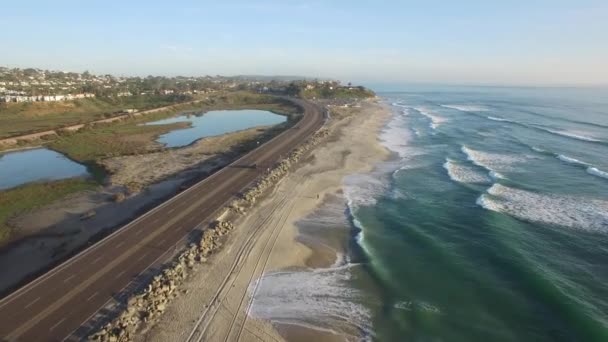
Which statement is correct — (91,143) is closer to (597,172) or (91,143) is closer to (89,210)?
(89,210)

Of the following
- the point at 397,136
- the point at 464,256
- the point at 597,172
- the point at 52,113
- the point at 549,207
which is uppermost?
the point at 597,172

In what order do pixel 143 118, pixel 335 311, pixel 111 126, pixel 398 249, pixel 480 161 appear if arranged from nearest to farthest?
pixel 335 311 < pixel 398 249 < pixel 480 161 < pixel 111 126 < pixel 143 118

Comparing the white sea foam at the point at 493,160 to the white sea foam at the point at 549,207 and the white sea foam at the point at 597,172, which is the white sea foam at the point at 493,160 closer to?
the white sea foam at the point at 549,207

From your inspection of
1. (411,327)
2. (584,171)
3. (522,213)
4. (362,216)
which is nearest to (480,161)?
(584,171)

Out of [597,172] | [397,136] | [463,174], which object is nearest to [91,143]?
[397,136]

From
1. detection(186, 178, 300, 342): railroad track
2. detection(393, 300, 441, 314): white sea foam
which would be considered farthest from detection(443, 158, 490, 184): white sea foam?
detection(393, 300, 441, 314): white sea foam

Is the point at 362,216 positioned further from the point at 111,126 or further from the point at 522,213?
the point at 111,126
